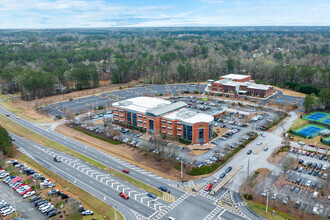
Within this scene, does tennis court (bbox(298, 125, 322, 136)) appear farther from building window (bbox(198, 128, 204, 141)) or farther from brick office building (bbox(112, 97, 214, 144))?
building window (bbox(198, 128, 204, 141))

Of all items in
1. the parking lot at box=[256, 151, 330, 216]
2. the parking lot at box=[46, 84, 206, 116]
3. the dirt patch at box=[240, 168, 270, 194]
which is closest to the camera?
the parking lot at box=[256, 151, 330, 216]

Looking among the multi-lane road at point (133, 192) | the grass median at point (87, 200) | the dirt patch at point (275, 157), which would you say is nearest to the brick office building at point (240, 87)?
the dirt patch at point (275, 157)

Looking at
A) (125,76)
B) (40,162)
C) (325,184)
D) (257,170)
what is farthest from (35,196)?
(125,76)

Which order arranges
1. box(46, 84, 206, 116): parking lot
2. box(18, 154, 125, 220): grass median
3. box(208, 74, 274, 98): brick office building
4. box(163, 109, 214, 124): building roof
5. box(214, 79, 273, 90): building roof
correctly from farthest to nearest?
box(214, 79, 273, 90): building roof → box(208, 74, 274, 98): brick office building → box(46, 84, 206, 116): parking lot → box(163, 109, 214, 124): building roof → box(18, 154, 125, 220): grass median

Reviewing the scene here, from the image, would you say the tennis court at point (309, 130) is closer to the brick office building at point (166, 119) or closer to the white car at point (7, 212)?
the brick office building at point (166, 119)

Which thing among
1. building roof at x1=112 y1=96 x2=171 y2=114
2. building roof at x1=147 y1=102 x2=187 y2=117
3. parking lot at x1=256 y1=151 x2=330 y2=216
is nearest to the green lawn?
parking lot at x1=256 y1=151 x2=330 y2=216
